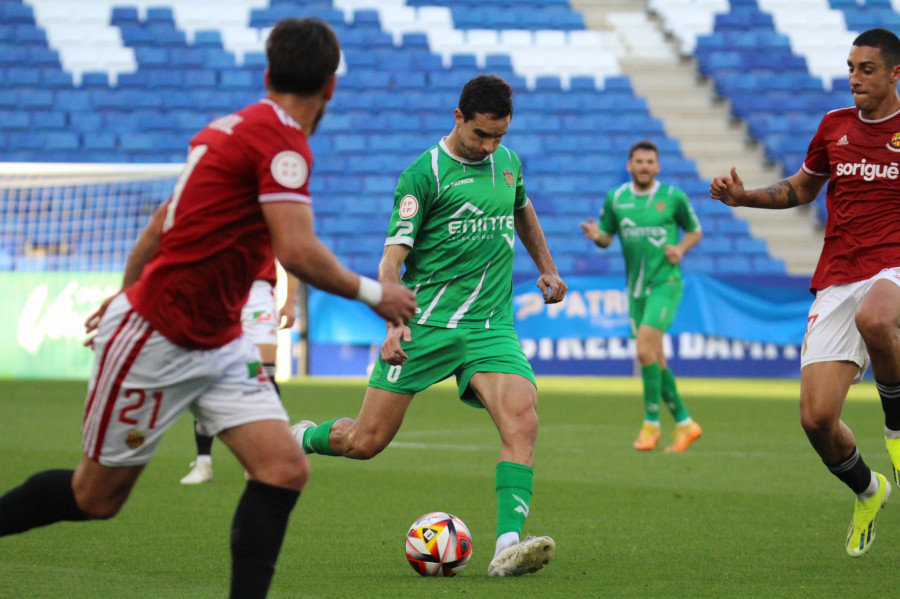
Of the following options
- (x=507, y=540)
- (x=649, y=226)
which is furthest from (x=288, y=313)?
(x=649, y=226)

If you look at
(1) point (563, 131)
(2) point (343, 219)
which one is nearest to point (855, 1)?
(1) point (563, 131)

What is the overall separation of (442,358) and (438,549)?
93cm

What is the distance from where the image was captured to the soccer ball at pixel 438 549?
536 cm

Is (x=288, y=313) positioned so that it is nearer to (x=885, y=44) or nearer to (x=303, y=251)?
(x=885, y=44)

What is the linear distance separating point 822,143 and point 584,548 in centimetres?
228

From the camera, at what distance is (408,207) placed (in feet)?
19.1

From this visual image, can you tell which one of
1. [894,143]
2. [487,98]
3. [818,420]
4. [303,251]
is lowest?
[818,420]

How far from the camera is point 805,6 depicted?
28391mm

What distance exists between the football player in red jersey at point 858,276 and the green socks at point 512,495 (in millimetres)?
1306

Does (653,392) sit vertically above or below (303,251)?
below

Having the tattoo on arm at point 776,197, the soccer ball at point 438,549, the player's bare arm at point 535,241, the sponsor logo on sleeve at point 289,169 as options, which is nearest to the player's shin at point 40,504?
the sponsor logo on sleeve at point 289,169

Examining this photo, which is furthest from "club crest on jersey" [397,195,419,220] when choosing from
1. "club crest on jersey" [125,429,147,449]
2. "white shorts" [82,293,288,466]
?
"club crest on jersey" [125,429,147,449]

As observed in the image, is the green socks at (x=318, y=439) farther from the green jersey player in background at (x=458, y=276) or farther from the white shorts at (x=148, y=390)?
the white shorts at (x=148, y=390)

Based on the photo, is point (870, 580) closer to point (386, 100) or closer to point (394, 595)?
point (394, 595)
